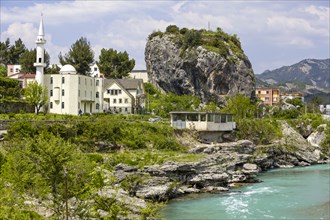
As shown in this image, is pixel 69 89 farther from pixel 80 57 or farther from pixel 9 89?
pixel 80 57

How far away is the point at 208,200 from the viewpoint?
39625mm

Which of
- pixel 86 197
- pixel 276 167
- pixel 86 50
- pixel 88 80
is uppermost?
pixel 86 50

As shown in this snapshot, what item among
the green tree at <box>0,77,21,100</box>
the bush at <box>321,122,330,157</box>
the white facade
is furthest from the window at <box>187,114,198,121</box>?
the white facade

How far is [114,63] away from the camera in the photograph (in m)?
99.4

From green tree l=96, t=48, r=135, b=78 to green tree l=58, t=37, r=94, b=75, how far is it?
778 centimetres

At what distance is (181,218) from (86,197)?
14.9 meters

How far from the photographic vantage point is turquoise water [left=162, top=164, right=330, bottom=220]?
34.9 m

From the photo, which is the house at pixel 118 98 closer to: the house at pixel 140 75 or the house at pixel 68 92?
the house at pixel 68 92

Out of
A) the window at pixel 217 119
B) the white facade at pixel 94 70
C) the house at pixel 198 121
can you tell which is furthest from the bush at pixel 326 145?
the white facade at pixel 94 70

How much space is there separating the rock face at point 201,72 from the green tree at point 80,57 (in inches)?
678

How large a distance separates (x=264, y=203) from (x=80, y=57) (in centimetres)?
5710

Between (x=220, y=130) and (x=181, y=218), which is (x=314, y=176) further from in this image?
(x=181, y=218)

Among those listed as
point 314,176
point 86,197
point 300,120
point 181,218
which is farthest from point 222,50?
point 86,197

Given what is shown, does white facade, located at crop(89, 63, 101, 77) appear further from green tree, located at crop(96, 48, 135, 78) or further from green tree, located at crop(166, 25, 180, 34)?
green tree, located at crop(166, 25, 180, 34)
